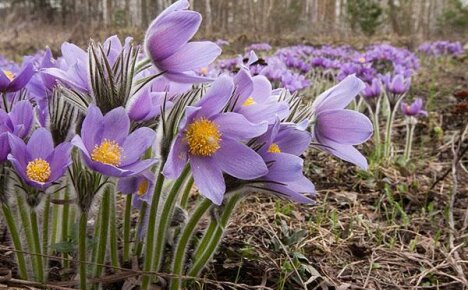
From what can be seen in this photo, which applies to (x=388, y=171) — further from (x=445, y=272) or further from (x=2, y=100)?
(x=2, y=100)

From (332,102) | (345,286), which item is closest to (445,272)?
(345,286)

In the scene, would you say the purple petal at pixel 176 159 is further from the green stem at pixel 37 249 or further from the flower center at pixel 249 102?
the green stem at pixel 37 249

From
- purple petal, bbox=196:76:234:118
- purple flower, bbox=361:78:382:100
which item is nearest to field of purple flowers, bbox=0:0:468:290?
purple petal, bbox=196:76:234:118

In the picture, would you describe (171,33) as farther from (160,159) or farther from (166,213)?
(166,213)

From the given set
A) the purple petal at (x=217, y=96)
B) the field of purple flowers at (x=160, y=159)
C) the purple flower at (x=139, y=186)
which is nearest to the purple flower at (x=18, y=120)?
the field of purple flowers at (x=160, y=159)

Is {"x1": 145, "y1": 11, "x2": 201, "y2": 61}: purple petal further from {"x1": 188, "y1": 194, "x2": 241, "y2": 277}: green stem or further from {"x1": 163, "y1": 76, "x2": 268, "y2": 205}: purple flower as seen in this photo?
{"x1": 188, "y1": 194, "x2": 241, "y2": 277}: green stem
